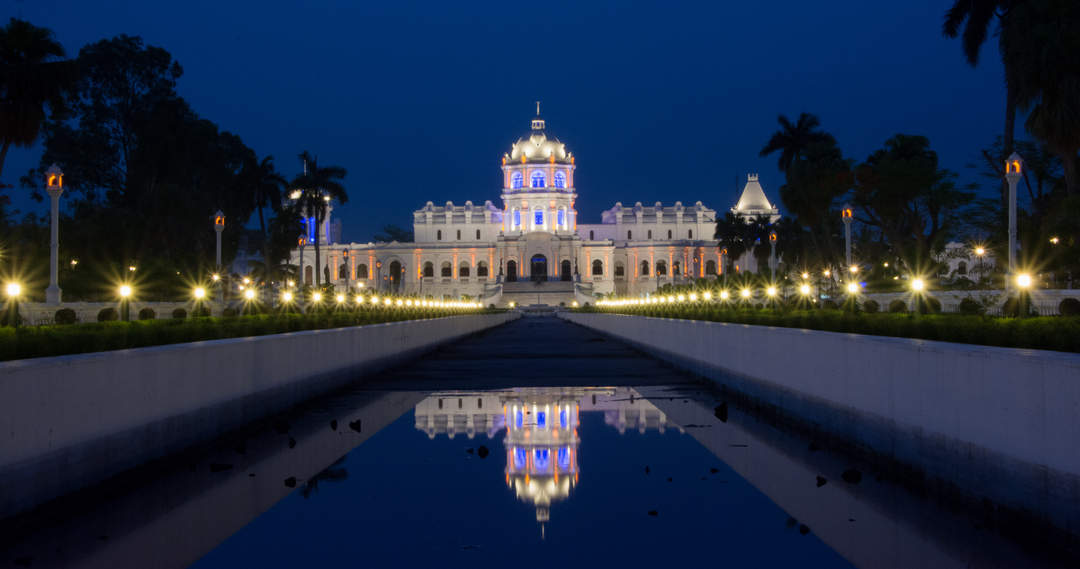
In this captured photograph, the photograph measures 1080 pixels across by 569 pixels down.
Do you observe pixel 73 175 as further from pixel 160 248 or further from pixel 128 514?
pixel 128 514

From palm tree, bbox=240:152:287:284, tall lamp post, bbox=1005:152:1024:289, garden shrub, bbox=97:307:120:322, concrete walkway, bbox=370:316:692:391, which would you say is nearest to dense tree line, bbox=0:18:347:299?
palm tree, bbox=240:152:287:284

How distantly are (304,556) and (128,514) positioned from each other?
207 centimetres

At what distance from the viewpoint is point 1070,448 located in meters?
6.42

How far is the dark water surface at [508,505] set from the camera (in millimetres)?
6273

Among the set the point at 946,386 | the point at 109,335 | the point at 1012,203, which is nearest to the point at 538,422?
the point at 109,335

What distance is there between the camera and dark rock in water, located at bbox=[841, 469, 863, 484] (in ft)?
28.9

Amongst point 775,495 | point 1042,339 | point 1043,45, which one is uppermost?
point 1043,45

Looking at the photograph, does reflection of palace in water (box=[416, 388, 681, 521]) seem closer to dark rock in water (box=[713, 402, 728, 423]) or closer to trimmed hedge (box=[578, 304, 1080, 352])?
dark rock in water (box=[713, 402, 728, 423])

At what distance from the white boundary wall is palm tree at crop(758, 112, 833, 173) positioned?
64376mm

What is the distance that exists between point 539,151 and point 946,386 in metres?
168

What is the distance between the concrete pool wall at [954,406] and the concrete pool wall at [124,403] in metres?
6.84

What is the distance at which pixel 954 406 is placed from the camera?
8.16m

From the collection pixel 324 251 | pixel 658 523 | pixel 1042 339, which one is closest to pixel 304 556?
pixel 658 523

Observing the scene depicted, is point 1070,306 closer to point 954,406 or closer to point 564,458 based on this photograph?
point 954,406
